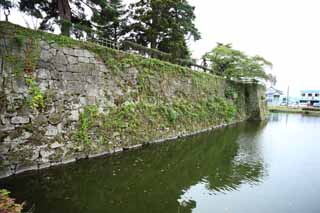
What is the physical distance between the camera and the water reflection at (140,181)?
13.0ft

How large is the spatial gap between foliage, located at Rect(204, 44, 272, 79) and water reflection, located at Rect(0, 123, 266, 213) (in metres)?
12.9

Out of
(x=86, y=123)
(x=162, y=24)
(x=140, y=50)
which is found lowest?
(x=86, y=123)

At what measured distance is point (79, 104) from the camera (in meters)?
6.59

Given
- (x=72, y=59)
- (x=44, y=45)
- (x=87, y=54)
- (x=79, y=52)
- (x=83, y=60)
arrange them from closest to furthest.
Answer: (x=44, y=45) < (x=72, y=59) < (x=79, y=52) < (x=83, y=60) < (x=87, y=54)

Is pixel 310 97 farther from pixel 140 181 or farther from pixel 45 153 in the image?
pixel 45 153

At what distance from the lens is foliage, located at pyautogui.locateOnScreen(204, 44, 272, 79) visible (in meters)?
19.4

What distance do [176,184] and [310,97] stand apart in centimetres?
5740

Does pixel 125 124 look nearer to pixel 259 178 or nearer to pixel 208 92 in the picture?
pixel 259 178

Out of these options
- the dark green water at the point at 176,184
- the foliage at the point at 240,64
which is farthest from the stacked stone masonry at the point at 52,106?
the foliage at the point at 240,64

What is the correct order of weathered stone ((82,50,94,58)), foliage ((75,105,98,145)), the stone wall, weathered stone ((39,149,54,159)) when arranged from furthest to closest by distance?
weathered stone ((82,50,94,58)) < foliage ((75,105,98,145)) < weathered stone ((39,149,54,159)) < the stone wall

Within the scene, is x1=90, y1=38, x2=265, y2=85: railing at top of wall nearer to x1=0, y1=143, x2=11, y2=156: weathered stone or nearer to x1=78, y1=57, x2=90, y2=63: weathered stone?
x1=78, y1=57, x2=90, y2=63: weathered stone

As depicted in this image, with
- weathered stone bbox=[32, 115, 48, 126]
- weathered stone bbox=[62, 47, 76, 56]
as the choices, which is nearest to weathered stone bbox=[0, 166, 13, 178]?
weathered stone bbox=[32, 115, 48, 126]

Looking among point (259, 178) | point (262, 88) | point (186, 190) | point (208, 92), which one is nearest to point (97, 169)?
point (186, 190)

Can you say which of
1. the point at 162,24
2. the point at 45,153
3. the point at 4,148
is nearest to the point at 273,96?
the point at 162,24
